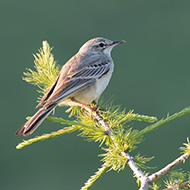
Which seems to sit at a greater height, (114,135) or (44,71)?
(44,71)

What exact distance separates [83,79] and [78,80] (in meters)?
0.08

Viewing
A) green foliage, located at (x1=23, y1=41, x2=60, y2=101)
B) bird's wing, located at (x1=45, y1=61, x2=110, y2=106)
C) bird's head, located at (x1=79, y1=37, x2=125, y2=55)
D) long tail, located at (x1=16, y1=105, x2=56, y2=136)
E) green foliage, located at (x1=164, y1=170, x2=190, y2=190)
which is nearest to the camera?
green foliage, located at (x1=164, y1=170, x2=190, y2=190)

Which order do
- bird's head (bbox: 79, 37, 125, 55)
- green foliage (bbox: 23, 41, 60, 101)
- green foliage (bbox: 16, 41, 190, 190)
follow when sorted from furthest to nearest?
bird's head (bbox: 79, 37, 125, 55) < green foliage (bbox: 23, 41, 60, 101) < green foliage (bbox: 16, 41, 190, 190)

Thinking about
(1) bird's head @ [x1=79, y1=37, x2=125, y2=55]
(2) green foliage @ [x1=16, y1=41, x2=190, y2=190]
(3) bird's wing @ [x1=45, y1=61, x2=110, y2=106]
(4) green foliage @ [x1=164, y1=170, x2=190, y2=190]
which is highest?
(1) bird's head @ [x1=79, y1=37, x2=125, y2=55]

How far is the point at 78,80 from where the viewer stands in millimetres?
3623

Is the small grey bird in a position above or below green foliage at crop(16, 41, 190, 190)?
above

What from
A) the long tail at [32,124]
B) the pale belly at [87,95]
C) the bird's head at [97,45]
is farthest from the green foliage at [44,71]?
the bird's head at [97,45]

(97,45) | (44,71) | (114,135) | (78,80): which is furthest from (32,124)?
(97,45)

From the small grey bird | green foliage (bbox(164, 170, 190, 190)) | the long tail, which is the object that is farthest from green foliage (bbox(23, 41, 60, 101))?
green foliage (bbox(164, 170, 190, 190))

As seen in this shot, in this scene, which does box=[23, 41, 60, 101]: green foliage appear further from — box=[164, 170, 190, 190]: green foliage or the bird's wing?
box=[164, 170, 190, 190]: green foliage

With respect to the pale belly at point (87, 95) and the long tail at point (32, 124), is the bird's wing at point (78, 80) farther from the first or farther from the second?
the long tail at point (32, 124)

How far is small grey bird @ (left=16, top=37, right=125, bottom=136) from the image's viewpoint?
321cm

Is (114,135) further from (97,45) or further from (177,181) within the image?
(97,45)

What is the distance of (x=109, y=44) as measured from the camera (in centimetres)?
436
